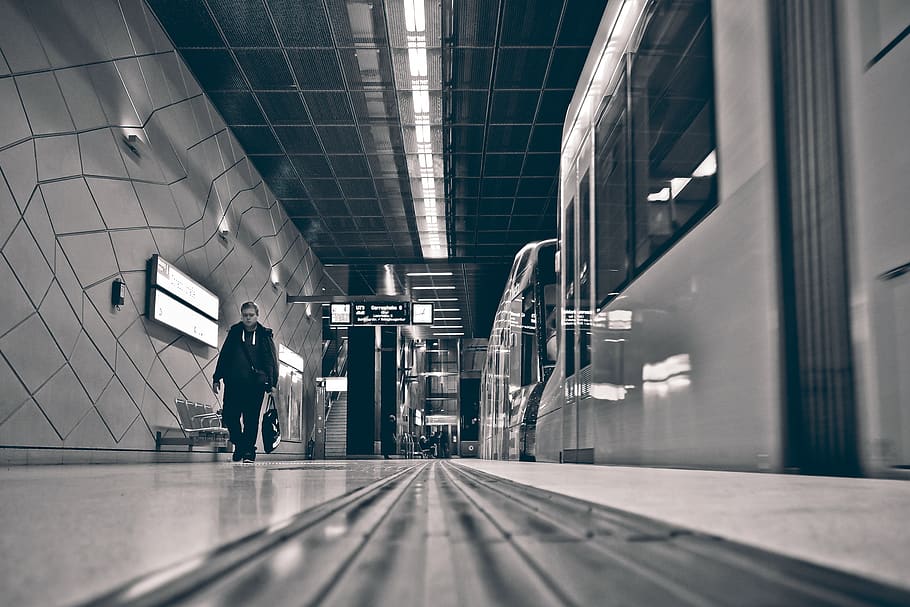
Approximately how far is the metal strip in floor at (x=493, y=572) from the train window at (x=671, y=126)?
2.32 m

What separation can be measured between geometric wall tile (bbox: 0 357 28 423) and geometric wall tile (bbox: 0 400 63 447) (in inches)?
2.2

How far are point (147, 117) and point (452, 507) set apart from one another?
7.70m

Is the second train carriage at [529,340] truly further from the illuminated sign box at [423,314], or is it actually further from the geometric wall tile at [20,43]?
the illuminated sign box at [423,314]

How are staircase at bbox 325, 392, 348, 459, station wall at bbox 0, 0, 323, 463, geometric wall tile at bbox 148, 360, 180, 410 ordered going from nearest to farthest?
station wall at bbox 0, 0, 323, 463
geometric wall tile at bbox 148, 360, 180, 410
staircase at bbox 325, 392, 348, 459

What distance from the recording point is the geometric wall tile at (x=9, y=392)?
4969 mm

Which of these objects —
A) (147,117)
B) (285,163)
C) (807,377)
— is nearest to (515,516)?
(807,377)

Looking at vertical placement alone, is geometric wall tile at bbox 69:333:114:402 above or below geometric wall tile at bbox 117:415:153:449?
above

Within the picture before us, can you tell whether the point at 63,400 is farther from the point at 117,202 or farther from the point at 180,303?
the point at 180,303

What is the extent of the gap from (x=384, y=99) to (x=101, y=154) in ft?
13.5

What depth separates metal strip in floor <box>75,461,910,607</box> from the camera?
339 millimetres

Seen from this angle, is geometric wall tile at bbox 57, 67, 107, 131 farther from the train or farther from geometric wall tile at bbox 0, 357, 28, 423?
the train

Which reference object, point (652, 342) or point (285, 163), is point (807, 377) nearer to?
point (652, 342)

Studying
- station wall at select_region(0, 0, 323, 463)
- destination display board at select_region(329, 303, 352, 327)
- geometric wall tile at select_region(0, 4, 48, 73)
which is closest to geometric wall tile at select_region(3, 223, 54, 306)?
station wall at select_region(0, 0, 323, 463)

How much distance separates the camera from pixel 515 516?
75 cm
